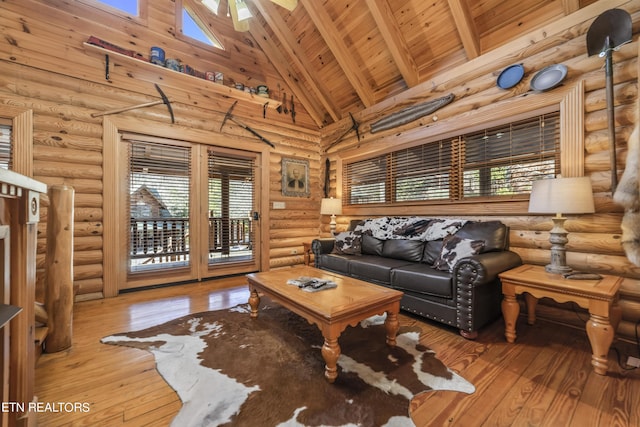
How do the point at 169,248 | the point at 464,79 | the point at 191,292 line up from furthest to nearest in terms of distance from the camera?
1. the point at 169,248
2. the point at 191,292
3. the point at 464,79

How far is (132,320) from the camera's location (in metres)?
2.46

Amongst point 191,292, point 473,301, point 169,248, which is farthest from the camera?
point 169,248

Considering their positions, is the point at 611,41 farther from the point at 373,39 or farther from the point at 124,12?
the point at 124,12

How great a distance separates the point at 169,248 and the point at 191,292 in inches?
29.5

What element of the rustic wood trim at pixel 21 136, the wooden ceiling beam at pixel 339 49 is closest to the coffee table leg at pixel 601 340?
the wooden ceiling beam at pixel 339 49

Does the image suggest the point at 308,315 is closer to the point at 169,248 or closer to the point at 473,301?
the point at 473,301

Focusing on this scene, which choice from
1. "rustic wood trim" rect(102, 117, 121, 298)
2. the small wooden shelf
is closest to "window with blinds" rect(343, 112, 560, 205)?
the small wooden shelf

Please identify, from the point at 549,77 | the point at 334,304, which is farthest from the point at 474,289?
the point at 549,77

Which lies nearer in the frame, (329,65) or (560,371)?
(560,371)

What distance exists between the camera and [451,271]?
88.4 inches

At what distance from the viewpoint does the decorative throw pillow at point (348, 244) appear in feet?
11.6

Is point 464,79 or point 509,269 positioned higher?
point 464,79

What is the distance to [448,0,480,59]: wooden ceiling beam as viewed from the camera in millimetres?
2738

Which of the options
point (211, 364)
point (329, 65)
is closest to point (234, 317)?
point (211, 364)
